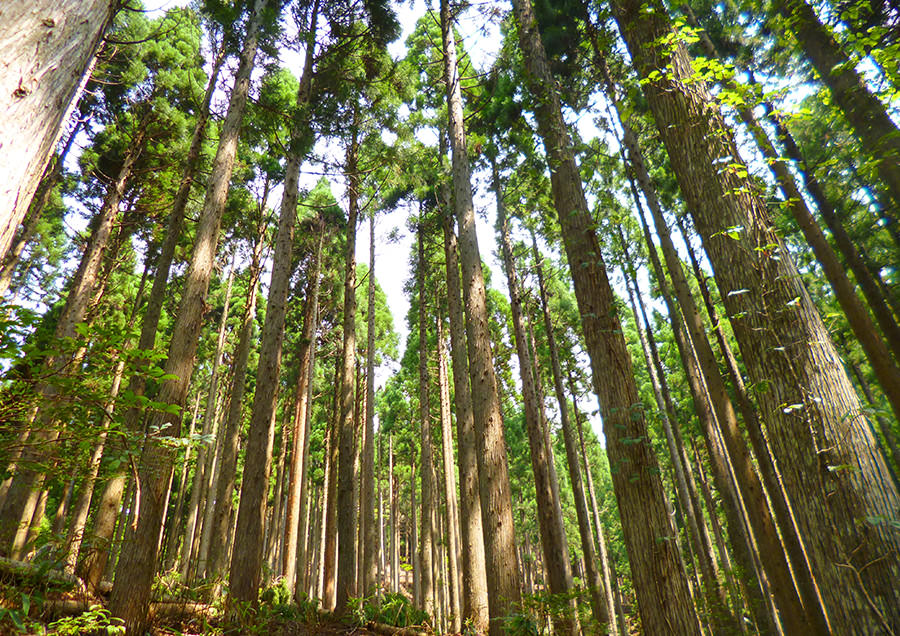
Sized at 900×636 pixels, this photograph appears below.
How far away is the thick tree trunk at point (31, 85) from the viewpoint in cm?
127

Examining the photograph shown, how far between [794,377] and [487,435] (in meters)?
3.66

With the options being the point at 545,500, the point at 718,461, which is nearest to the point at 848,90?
the point at 718,461

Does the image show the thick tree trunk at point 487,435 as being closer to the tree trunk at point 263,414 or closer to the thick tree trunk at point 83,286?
the tree trunk at point 263,414

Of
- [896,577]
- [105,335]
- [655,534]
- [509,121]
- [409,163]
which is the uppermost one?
[509,121]

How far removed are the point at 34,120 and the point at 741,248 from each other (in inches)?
154

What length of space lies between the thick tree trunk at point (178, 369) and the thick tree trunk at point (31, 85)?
7.18 ft

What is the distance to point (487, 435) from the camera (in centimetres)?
561

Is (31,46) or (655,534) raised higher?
(31,46)

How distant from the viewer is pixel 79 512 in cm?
978

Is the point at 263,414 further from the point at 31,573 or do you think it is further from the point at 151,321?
the point at 151,321

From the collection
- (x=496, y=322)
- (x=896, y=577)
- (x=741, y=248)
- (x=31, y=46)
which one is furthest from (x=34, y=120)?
(x=496, y=322)

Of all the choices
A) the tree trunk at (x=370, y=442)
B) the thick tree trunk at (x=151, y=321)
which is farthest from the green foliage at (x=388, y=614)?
the thick tree trunk at (x=151, y=321)

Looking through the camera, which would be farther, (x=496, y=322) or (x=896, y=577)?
(x=496, y=322)

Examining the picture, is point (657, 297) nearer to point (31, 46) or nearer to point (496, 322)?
point (496, 322)
